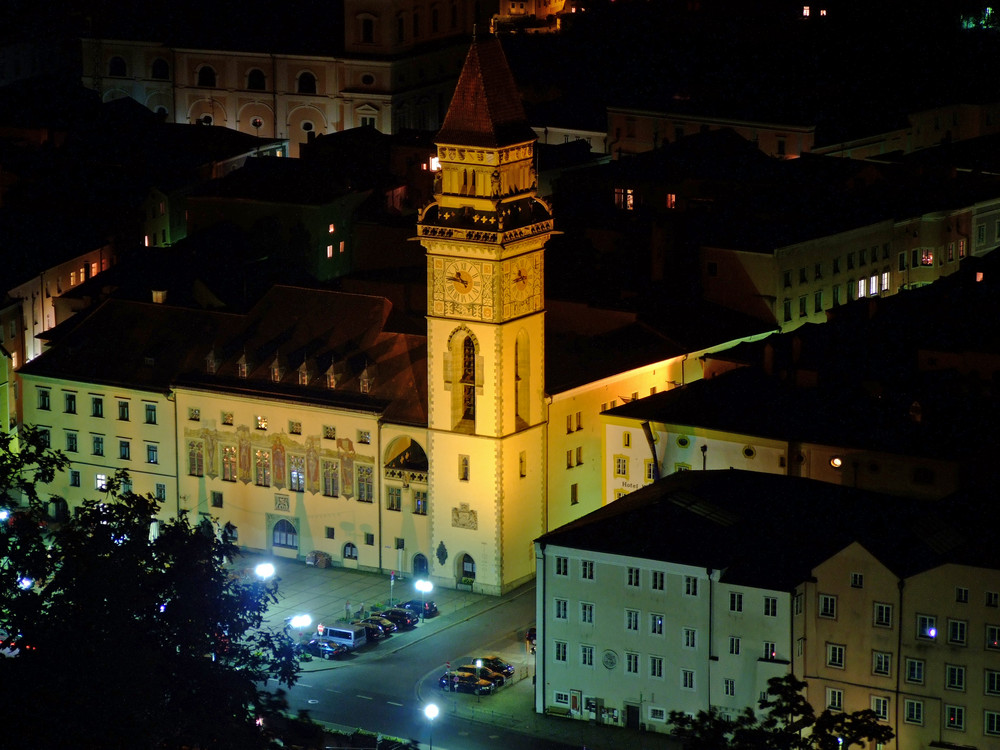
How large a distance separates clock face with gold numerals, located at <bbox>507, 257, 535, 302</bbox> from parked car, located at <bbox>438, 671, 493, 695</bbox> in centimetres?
A: 1965

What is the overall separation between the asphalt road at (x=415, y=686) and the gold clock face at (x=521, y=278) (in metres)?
14.2

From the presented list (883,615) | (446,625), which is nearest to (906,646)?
(883,615)

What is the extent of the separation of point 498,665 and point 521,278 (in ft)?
64.5

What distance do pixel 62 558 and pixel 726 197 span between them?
69196 mm

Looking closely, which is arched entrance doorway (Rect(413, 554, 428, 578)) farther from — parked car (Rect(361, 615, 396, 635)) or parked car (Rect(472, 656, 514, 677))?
parked car (Rect(472, 656, 514, 677))

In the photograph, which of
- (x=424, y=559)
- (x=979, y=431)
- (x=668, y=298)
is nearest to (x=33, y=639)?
(x=424, y=559)

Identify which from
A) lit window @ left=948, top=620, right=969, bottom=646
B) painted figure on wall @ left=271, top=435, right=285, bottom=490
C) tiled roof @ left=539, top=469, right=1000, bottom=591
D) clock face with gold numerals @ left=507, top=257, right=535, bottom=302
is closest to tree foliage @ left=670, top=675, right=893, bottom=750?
lit window @ left=948, top=620, right=969, bottom=646

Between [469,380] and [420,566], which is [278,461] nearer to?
[420,566]

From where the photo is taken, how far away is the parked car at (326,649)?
12838cm

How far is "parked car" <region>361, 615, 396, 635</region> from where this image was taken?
130875 millimetres

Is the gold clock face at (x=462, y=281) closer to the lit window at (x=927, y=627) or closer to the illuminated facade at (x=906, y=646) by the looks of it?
the illuminated facade at (x=906, y=646)

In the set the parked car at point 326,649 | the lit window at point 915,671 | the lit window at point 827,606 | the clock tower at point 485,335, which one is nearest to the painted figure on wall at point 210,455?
the clock tower at point 485,335

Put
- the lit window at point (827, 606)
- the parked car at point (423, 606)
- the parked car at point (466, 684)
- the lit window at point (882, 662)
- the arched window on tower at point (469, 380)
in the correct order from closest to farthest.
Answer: the lit window at point (882, 662)
the lit window at point (827, 606)
the parked car at point (466, 684)
the parked car at point (423, 606)
the arched window on tower at point (469, 380)

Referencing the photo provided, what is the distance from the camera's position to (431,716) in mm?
119500
